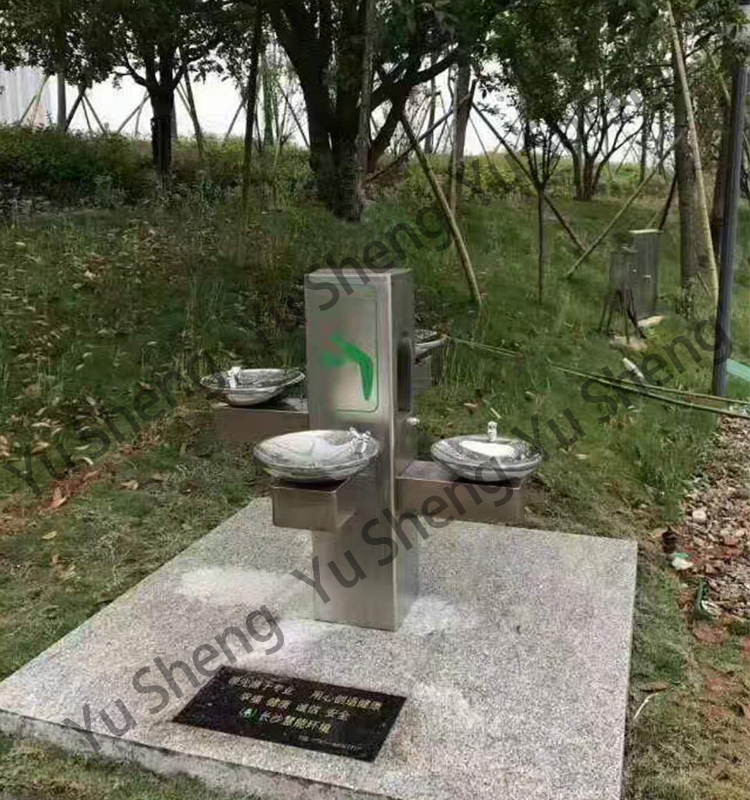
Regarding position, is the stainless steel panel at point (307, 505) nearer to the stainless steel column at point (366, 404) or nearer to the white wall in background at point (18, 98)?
the stainless steel column at point (366, 404)

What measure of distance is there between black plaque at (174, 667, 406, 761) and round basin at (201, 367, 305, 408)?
766mm

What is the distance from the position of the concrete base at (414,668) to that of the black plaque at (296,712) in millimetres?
32

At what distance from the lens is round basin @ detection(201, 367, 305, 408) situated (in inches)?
93.1

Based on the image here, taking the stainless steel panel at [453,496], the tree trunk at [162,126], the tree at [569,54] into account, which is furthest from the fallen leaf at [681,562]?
the tree trunk at [162,126]

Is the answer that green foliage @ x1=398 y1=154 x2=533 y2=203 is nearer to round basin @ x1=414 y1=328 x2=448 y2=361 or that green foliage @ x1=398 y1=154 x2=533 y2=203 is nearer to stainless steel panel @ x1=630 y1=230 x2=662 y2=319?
stainless steel panel @ x1=630 y1=230 x2=662 y2=319

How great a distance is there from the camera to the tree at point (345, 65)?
4121mm

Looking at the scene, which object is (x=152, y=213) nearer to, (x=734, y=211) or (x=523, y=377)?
(x=523, y=377)

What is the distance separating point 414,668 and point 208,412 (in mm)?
2351

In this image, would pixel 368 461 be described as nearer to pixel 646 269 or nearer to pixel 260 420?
pixel 260 420

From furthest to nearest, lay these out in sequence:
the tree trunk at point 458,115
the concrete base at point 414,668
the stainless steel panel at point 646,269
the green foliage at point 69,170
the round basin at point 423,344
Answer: the green foliage at point 69,170, the stainless steel panel at point 646,269, the tree trunk at point 458,115, the round basin at point 423,344, the concrete base at point 414,668

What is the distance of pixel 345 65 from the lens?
4.71 meters

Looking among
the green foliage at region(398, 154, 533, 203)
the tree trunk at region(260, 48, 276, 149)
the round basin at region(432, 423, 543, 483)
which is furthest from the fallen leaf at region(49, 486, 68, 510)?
the tree trunk at region(260, 48, 276, 149)

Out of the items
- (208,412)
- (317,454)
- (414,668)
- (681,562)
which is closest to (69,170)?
(208,412)

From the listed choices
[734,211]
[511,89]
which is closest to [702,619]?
[734,211]
